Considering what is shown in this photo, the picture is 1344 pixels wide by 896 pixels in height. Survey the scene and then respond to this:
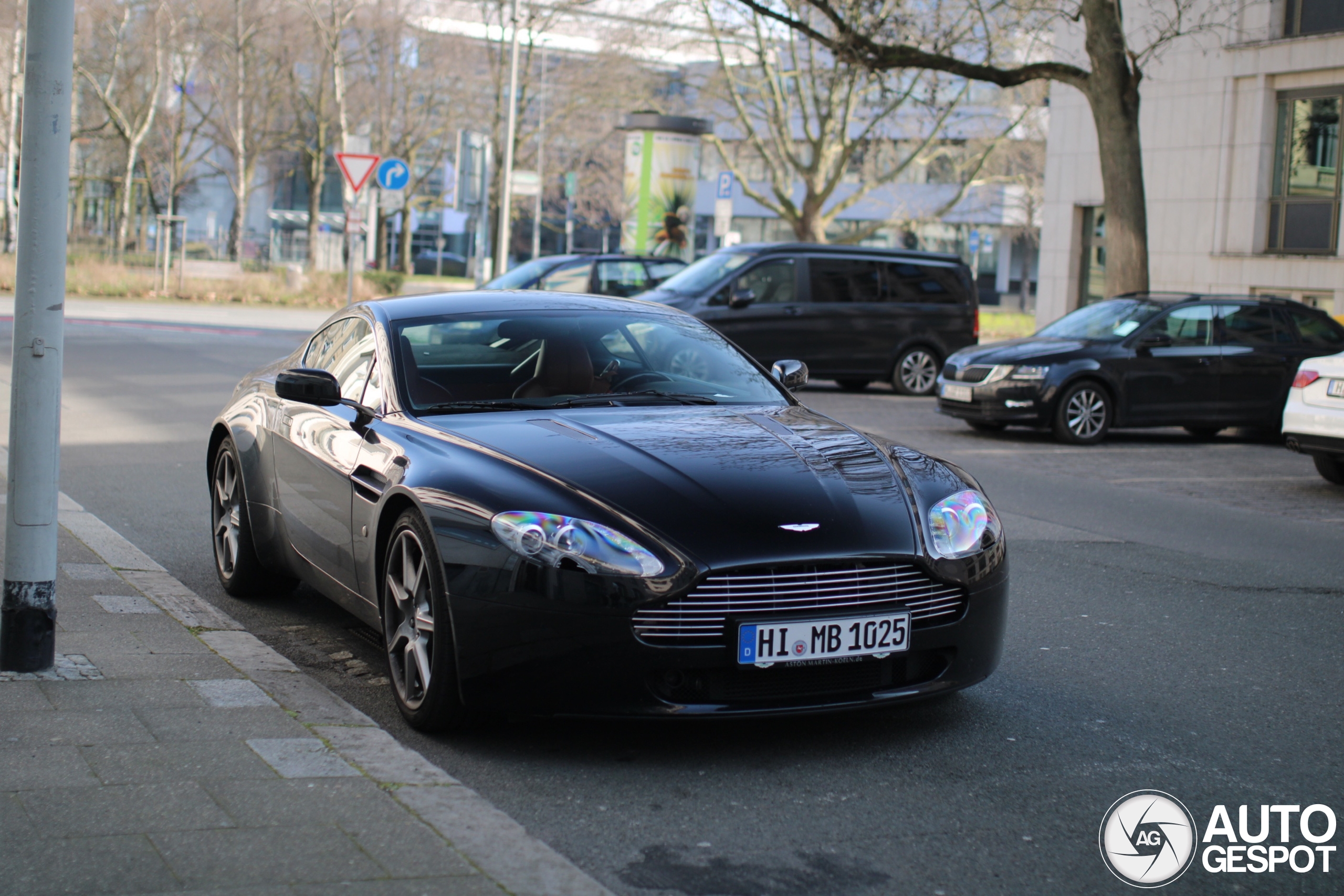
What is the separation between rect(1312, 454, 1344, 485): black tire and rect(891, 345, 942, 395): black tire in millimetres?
8065

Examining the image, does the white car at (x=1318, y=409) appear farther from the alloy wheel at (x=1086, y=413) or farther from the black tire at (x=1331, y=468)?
the alloy wheel at (x=1086, y=413)

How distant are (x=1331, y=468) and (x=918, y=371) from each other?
8248 mm

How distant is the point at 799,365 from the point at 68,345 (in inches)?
666

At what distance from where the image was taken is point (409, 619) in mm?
4699

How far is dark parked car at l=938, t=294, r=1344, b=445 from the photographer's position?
584 inches

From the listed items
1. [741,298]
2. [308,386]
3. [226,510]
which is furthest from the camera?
[741,298]

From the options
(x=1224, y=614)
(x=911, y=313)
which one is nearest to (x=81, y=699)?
(x=1224, y=614)

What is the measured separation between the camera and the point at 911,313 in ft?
66.3

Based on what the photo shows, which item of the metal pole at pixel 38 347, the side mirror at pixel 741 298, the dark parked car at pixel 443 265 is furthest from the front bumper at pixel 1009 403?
the dark parked car at pixel 443 265

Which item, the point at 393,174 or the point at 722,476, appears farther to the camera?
the point at 393,174

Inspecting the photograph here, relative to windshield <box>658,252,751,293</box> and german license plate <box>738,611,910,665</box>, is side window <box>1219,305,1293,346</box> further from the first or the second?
german license plate <box>738,611,910,665</box>

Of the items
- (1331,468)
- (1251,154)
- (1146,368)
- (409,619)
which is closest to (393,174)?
(1146,368)

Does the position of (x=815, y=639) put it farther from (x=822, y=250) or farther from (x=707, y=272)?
(x=822, y=250)

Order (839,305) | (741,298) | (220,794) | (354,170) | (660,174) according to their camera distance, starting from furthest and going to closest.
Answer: (660,174), (354,170), (839,305), (741,298), (220,794)
